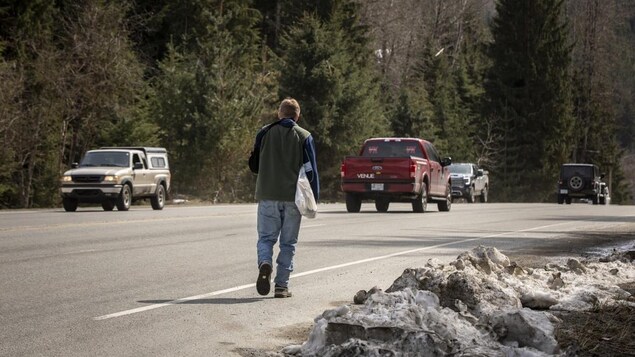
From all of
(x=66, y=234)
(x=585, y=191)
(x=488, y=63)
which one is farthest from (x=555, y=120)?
(x=66, y=234)

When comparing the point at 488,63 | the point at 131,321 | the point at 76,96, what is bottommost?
the point at 131,321

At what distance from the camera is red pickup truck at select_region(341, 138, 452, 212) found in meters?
30.8

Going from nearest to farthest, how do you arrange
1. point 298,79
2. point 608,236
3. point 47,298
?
point 47,298
point 608,236
point 298,79

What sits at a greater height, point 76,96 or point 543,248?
point 76,96

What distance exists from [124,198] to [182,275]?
18594mm

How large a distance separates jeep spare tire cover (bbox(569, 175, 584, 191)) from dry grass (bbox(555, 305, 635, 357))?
152 feet

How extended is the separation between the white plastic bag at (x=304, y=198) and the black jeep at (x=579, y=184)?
44.7 meters

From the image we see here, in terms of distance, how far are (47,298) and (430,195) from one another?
22.6m

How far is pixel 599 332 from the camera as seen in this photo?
27.4 ft

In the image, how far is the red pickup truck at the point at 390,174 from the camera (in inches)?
1211

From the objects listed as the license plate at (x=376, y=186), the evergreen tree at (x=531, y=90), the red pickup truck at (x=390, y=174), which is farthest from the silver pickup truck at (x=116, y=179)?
the evergreen tree at (x=531, y=90)

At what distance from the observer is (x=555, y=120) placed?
249ft

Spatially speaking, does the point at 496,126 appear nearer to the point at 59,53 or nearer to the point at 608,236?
the point at 59,53

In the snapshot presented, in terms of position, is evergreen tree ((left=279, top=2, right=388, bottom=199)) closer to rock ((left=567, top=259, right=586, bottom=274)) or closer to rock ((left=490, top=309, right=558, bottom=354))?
rock ((left=567, top=259, right=586, bottom=274))
